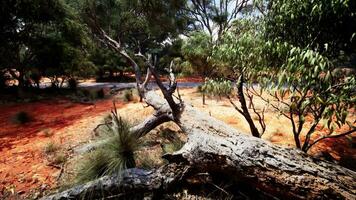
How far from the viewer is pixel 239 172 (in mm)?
2596

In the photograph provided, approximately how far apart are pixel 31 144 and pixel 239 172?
4731mm

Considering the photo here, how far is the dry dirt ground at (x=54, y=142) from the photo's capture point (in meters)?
3.68

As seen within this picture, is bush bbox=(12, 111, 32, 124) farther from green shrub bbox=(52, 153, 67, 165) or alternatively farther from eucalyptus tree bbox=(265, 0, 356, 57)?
eucalyptus tree bbox=(265, 0, 356, 57)

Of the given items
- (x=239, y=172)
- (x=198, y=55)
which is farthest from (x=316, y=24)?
(x=198, y=55)

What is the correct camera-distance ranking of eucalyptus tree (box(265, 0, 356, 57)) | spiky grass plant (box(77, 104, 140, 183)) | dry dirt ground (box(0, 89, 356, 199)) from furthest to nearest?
dry dirt ground (box(0, 89, 356, 199)) < spiky grass plant (box(77, 104, 140, 183)) < eucalyptus tree (box(265, 0, 356, 57))

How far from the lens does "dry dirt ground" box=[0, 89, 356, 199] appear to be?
3676 mm

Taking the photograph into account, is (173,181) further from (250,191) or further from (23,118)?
(23,118)

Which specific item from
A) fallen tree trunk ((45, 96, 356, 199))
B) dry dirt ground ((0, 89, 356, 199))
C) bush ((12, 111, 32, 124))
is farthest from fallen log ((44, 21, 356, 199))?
bush ((12, 111, 32, 124))

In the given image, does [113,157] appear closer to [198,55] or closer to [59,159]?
[59,159]

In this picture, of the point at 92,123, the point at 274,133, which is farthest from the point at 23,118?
the point at 274,133

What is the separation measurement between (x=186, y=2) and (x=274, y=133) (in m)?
15.3

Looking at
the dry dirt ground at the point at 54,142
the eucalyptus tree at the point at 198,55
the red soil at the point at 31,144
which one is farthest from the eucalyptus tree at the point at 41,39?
the eucalyptus tree at the point at 198,55

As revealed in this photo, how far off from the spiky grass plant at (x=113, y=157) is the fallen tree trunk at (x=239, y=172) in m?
0.34

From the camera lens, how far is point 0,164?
4469mm
